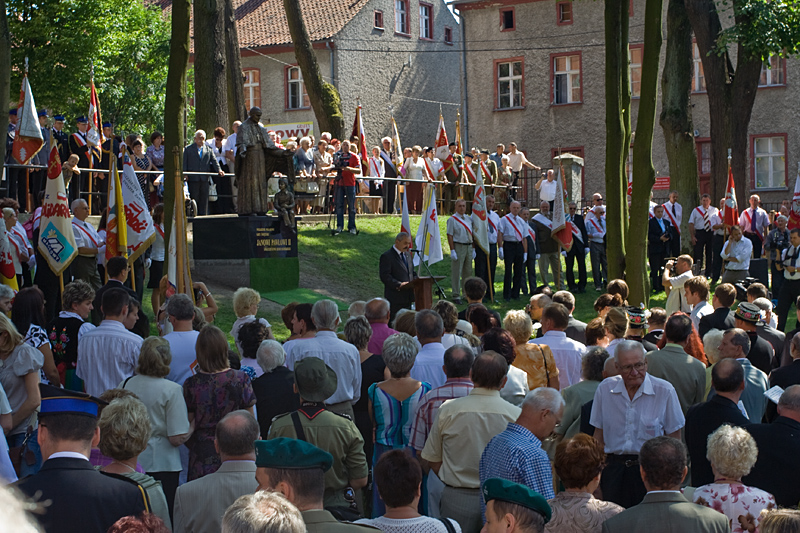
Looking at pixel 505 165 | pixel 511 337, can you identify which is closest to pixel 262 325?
pixel 511 337

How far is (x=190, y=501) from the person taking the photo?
15.0 feet

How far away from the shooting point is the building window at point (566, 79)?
39.5 metres

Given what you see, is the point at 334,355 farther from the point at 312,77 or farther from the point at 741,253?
the point at 312,77

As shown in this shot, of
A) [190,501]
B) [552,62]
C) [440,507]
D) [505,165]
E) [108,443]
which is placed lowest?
[440,507]

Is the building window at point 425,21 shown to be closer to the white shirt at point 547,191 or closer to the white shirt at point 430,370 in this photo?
the white shirt at point 547,191

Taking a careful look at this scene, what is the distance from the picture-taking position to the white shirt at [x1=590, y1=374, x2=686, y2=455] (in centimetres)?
590

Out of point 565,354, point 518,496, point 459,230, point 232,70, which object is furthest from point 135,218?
point 232,70

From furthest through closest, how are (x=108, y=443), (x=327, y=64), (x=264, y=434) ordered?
(x=327, y=64)
(x=264, y=434)
(x=108, y=443)

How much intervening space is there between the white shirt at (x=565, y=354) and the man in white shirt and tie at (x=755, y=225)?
15.7m

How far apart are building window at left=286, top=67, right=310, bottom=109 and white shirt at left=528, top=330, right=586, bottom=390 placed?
36.7m

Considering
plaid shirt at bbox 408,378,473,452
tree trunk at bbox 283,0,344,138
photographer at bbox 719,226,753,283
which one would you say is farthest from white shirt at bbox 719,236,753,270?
tree trunk at bbox 283,0,344,138

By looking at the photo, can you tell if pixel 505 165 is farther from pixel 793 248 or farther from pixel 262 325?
pixel 262 325

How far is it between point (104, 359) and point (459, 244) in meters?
12.2

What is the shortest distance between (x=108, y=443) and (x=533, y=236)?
16.2 meters
